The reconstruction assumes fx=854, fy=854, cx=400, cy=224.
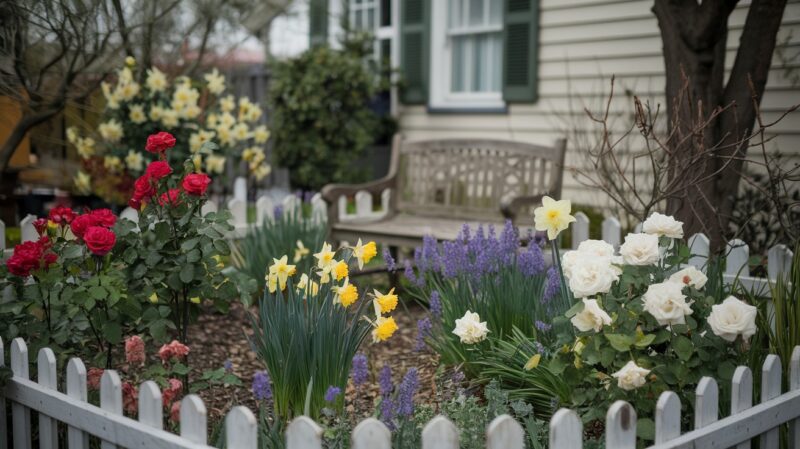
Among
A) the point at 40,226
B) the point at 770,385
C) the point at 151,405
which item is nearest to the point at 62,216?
the point at 40,226

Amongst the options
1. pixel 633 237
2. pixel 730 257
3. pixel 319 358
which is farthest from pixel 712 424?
pixel 730 257

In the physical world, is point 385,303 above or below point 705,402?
above

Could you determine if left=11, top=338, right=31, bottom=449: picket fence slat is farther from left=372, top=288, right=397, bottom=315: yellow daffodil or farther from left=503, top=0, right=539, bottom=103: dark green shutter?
left=503, top=0, right=539, bottom=103: dark green shutter

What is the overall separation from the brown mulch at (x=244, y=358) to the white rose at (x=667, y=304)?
1.23 metres

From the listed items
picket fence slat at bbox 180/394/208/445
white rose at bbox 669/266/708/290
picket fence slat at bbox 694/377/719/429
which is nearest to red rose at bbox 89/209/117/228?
picket fence slat at bbox 180/394/208/445

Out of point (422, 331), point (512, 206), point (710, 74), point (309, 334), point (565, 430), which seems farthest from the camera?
point (512, 206)

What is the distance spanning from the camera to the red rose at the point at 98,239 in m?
2.80

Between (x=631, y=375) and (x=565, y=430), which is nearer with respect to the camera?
(x=565, y=430)

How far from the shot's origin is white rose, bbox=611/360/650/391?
7.76 feet

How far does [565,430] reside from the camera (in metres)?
1.95

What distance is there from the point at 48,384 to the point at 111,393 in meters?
0.39

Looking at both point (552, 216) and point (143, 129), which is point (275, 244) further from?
point (552, 216)

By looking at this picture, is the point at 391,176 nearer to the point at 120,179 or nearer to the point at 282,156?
the point at 120,179

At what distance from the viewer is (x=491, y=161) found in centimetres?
631
